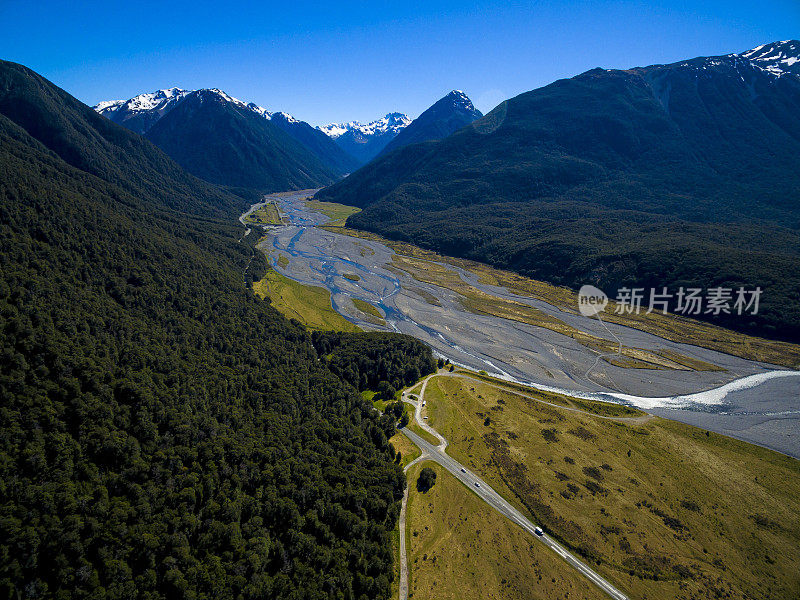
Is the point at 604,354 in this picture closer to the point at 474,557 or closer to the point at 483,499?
the point at 483,499

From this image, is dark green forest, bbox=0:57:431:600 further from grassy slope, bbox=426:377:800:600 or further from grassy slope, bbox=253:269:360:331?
grassy slope, bbox=253:269:360:331

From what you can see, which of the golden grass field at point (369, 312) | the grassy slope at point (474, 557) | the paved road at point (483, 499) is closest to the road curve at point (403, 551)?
the paved road at point (483, 499)

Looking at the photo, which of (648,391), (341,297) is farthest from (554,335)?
(341,297)

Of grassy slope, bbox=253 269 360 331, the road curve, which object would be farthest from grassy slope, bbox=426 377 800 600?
grassy slope, bbox=253 269 360 331

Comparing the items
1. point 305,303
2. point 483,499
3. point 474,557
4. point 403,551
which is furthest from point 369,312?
point 474,557

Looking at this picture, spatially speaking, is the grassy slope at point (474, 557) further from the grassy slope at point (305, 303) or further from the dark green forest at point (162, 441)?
the grassy slope at point (305, 303)

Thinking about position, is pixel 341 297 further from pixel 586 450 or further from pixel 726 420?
pixel 726 420
